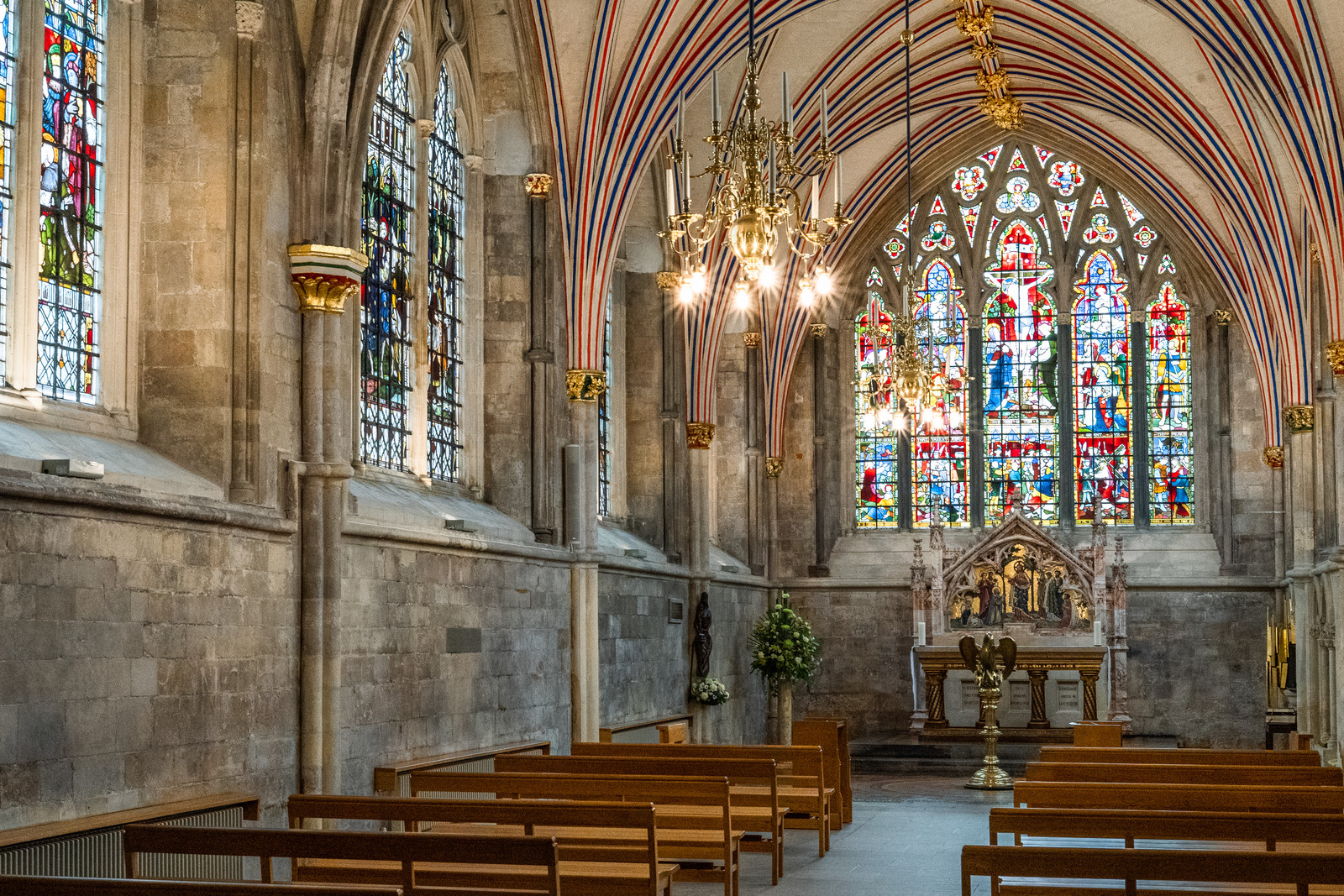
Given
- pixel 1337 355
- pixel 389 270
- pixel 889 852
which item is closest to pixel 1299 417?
pixel 1337 355

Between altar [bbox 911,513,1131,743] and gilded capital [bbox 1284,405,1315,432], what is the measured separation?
3.25m

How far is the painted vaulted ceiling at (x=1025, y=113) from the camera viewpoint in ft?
53.9

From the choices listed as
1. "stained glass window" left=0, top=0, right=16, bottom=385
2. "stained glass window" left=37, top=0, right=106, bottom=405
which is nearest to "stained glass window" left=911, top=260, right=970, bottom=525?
"stained glass window" left=37, top=0, right=106, bottom=405

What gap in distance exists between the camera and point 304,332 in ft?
39.0

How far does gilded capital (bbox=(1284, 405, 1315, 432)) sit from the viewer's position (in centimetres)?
2091

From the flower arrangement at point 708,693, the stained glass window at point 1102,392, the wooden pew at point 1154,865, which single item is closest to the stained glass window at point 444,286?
the flower arrangement at point 708,693

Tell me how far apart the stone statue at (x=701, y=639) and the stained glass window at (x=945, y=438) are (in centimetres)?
625

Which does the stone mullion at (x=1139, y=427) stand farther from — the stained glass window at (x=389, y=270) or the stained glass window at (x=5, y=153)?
the stained glass window at (x=5, y=153)

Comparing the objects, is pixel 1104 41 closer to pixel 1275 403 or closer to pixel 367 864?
pixel 1275 403

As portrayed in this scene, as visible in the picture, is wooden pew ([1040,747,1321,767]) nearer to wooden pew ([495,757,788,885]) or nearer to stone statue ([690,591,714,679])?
wooden pew ([495,757,788,885])

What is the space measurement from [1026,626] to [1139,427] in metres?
4.09

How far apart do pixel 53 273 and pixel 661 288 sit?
1150 cm

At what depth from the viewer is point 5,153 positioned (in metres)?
10.0

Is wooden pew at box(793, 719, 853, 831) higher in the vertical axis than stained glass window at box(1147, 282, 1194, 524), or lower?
lower
